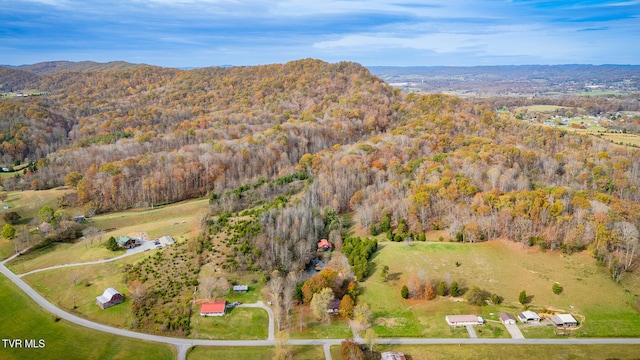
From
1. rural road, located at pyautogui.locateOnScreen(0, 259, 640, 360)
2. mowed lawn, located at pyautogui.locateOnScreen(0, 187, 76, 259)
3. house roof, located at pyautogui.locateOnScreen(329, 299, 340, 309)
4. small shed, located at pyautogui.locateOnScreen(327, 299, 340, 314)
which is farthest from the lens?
mowed lawn, located at pyautogui.locateOnScreen(0, 187, 76, 259)

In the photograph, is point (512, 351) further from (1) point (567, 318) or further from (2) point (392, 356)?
(2) point (392, 356)

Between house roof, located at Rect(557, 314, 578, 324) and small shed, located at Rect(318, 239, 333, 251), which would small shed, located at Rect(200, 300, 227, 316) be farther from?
house roof, located at Rect(557, 314, 578, 324)

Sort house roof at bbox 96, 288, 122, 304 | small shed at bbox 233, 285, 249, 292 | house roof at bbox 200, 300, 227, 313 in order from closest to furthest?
house roof at bbox 200, 300, 227, 313 → house roof at bbox 96, 288, 122, 304 → small shed at bbox 233, 285, 249, 292

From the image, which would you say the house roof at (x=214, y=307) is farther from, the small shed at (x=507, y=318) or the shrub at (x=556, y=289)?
the shrub at (x=556, y=289)

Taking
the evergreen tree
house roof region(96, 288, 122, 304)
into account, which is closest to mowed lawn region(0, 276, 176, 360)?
house roof region(96, 288, 122, 304)

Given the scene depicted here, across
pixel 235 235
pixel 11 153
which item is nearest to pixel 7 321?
pixel 235 235

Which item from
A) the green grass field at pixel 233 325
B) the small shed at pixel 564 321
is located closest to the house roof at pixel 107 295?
the green grass field at pixel 233 325
